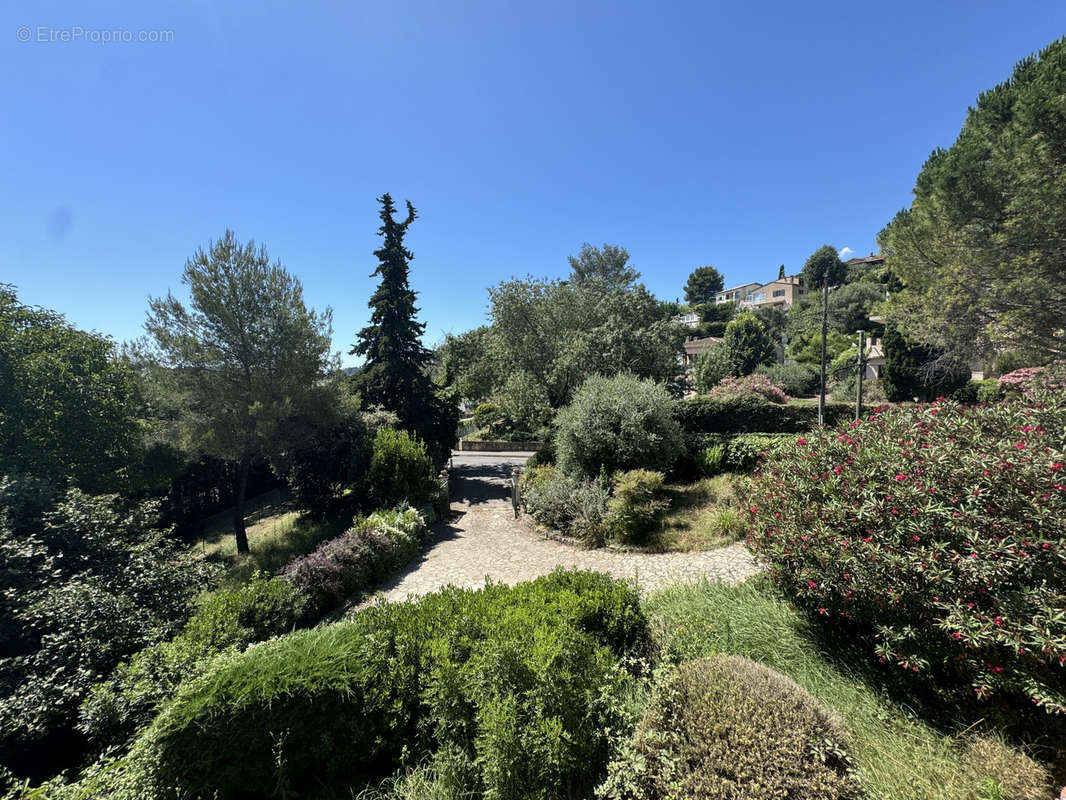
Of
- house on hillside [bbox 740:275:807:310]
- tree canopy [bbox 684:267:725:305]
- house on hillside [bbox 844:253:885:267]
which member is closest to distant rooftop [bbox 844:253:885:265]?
house on hillside [bbox 844:253:885:267]

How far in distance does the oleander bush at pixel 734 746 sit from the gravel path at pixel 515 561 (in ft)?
6.72

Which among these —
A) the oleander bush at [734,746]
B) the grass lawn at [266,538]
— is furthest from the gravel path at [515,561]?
the grass lawn at [266,538]

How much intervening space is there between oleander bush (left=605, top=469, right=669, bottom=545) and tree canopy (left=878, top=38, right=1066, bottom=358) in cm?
903

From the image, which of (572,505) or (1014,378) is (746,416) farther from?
(1014,378)

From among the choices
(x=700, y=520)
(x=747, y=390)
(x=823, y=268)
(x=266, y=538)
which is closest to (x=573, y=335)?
(x=747, y=390)

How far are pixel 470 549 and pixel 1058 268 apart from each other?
1411 cm

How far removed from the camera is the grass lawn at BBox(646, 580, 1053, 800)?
2.34 meters

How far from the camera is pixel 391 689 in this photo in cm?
311

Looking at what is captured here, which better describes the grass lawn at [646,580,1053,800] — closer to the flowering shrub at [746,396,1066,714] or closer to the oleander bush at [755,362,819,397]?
the flowering shrub at [746,396,1066,714]

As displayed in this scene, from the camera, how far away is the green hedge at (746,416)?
42.9 ft

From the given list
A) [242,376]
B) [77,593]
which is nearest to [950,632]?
[77,593]

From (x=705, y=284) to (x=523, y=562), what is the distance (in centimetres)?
6848

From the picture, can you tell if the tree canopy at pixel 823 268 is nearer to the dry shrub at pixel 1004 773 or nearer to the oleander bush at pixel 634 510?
the oleander bush at pixel 634 510

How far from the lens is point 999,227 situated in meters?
8.52
